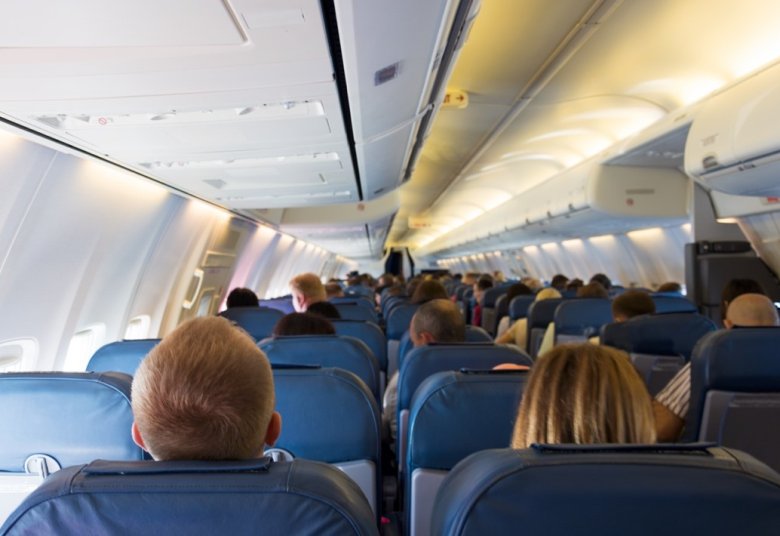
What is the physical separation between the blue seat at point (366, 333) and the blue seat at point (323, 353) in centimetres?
153

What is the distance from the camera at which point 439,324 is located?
418 centimetres

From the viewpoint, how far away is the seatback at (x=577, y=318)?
627 cm

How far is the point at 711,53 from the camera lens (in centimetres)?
559

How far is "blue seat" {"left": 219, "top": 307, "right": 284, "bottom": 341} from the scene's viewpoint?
571cm

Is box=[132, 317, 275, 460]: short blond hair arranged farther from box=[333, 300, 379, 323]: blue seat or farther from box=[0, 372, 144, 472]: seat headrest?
box=[333, 300, 379, 323]: blue seat

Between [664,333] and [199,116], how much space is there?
3375mm

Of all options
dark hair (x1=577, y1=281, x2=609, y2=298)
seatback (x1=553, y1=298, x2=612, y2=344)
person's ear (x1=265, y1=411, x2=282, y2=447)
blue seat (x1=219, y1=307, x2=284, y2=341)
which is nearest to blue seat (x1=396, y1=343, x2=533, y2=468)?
person's ear (x1=265, y1=411, x2=282, y2=447)

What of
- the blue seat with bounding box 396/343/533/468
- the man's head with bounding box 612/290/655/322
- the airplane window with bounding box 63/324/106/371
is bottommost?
the airplane window with bounding box 63/324/106/371

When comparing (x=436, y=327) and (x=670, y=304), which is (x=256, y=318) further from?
(x=670, y=304)

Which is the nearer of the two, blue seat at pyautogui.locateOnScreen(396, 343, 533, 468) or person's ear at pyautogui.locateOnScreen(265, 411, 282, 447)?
person's ear at pyautogui.locateOnScreen(265, 411, 282, 447)

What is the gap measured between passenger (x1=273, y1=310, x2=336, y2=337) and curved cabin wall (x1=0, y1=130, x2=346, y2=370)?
147 cm

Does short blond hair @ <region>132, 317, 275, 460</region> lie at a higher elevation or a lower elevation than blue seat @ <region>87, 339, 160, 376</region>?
higher

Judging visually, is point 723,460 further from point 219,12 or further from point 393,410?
point 393,410

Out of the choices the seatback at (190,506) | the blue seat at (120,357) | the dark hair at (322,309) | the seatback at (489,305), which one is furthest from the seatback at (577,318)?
the seatback at (190,506)
